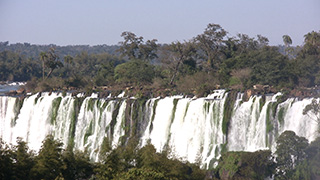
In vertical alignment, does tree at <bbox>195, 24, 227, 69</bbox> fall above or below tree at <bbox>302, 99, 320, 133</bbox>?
above

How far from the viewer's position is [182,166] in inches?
1169

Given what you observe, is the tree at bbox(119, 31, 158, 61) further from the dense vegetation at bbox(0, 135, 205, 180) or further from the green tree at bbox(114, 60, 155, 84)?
the dense vegetation at bbox(0, 135, 205, 180)

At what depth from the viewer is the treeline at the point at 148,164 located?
85.7 feet

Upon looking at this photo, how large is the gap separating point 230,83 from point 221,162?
1495cm

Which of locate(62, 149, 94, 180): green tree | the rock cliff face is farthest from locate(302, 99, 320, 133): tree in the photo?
locate(62, 149, 94, 180): green tree

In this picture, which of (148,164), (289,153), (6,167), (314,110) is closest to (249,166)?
(289,153)

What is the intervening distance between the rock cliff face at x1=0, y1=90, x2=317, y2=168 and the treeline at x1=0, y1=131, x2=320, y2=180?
2299 mm

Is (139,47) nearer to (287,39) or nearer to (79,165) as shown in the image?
(287,39)

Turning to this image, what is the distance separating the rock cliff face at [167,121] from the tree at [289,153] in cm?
213

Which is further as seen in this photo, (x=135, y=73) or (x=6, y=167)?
(x=135, y=73)

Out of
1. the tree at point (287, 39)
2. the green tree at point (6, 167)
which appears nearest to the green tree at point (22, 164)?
the green tree at point (6, 167)

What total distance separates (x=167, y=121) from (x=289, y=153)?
446 inches

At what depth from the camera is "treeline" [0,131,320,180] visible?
85.7 ft

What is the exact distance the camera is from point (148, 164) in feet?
88.9
